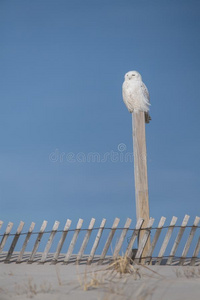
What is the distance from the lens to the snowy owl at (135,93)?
7.55 meters

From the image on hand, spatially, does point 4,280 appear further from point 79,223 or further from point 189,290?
point 79,223

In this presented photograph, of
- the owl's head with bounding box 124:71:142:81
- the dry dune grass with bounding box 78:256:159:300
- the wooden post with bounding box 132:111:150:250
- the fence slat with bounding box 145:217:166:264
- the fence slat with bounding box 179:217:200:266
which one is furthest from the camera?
the owl's head with bounding box 124:71:142:81

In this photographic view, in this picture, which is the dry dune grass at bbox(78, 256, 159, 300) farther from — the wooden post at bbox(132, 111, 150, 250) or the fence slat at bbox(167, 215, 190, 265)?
the wooden post at bbox(132, 111, 150, 250)

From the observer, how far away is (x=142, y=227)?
6949mm

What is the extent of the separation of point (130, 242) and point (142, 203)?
→ 790 millimetres

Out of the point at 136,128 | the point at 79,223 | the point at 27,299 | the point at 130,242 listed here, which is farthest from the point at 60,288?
the point at 136,128

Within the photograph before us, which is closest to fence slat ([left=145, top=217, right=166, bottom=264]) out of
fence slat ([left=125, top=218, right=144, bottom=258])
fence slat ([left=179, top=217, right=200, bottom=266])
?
fence slat ([left=125, top=218, right=144, bottom=258])

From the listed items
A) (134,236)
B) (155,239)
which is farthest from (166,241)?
(134,236)

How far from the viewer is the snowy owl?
24.8ft

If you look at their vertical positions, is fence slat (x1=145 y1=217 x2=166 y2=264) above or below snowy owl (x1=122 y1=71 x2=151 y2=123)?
below

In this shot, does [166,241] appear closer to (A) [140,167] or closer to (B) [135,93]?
(A) [140,167]

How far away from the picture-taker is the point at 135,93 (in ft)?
24.9

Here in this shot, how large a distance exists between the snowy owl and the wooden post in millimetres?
146

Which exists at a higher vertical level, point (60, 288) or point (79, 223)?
point (79, 223)
